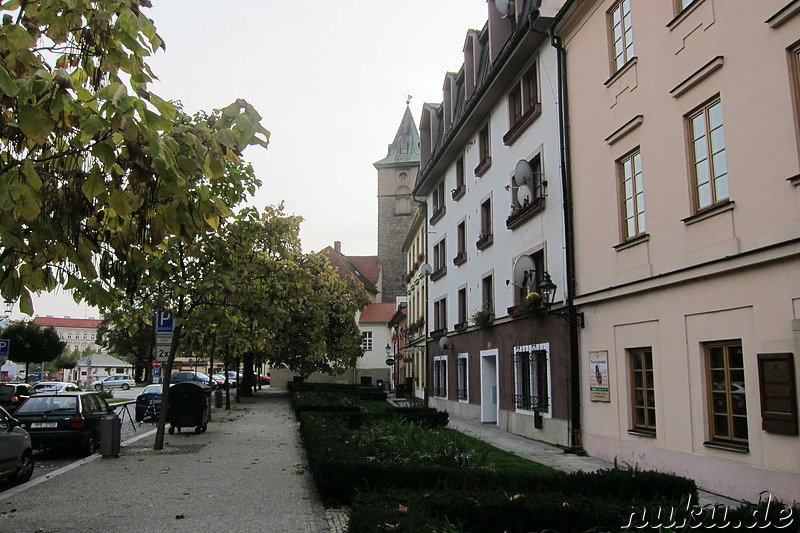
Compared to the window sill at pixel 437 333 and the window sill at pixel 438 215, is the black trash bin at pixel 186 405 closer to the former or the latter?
the window sill at pixel 437 333

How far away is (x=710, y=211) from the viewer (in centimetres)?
1001

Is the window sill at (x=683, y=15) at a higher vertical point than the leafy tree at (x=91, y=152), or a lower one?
higher

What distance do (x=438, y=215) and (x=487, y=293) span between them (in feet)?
27.4

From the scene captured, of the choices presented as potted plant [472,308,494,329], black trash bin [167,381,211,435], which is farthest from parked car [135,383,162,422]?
potted plant [472,308,494,329]

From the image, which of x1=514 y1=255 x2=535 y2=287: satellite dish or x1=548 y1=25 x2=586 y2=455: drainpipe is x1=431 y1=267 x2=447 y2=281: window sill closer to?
x1=514 y1=255 x2=535 y2=287: satellite dish

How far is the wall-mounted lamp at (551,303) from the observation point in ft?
48.3

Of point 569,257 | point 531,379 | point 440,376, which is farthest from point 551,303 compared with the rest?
point 440,376

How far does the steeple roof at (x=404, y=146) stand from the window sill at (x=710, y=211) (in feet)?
229

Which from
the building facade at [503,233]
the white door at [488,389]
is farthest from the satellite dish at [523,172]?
the white door at [488,389]

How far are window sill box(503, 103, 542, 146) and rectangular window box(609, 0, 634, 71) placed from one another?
3.62 meters

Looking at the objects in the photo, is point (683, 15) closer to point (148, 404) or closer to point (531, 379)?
point (531, 379)

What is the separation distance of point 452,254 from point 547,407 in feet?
39.9

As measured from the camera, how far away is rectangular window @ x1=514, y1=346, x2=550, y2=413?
16.6m

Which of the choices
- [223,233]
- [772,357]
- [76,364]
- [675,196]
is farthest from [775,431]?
[76,364]
